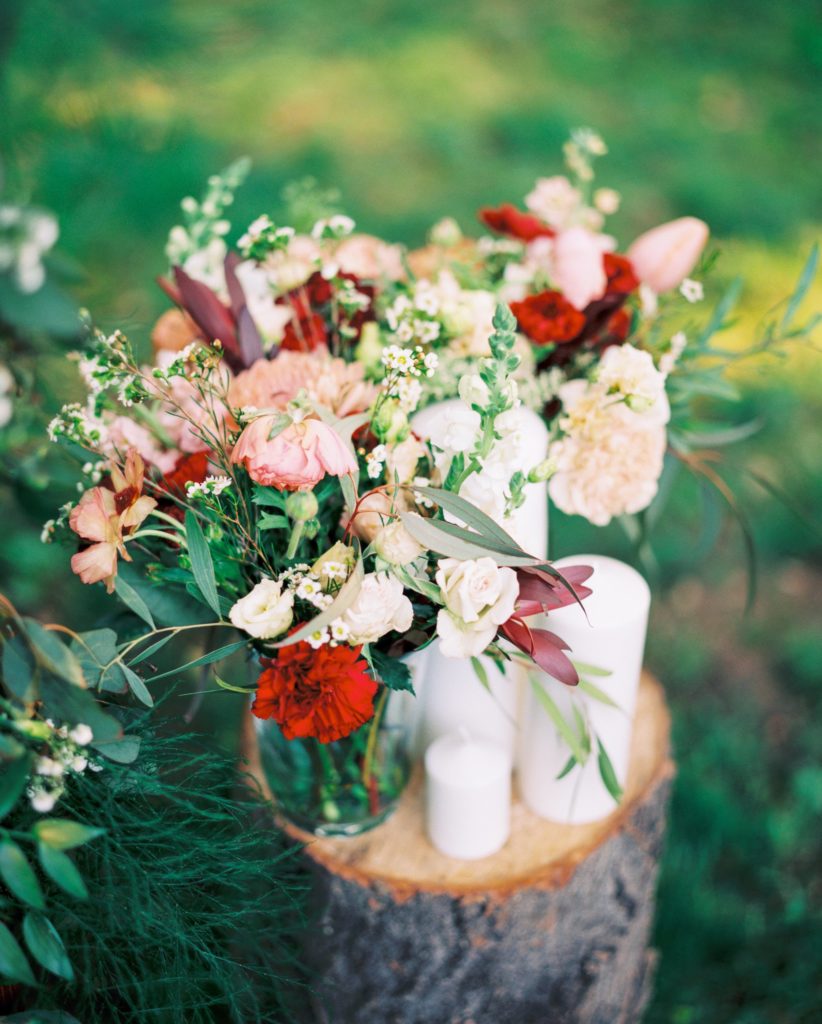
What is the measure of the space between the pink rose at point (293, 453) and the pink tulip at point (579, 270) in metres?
0.41

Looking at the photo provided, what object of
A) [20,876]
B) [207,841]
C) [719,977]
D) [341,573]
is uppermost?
[341,573]

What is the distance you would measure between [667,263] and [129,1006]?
3.05ft

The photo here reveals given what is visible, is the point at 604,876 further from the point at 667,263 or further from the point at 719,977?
the point at 667,263

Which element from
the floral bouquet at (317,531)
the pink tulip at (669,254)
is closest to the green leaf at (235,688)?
the floral bouquet at (317,531)

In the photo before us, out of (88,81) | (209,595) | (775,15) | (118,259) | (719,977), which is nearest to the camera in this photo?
(209,595)

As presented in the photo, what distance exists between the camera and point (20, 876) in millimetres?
626

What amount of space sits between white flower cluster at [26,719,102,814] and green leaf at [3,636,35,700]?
0.12 feet

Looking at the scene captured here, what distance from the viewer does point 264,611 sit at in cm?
72

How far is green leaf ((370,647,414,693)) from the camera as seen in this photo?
0.78 metres

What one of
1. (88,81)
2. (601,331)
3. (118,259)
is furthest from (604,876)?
(118,259)

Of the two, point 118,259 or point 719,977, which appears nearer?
point 719,977

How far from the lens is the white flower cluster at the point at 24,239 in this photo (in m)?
0.83

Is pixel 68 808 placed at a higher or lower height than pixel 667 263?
lower

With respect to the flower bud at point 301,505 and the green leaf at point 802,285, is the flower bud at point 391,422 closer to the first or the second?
A: the flower bud at point 301,505
